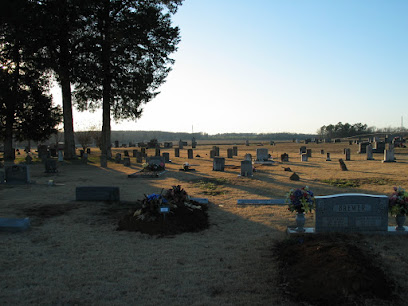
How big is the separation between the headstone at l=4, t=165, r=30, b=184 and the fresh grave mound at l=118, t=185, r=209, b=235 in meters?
10.5

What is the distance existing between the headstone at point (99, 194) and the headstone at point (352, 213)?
7669mm

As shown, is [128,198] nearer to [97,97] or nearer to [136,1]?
[97,97]

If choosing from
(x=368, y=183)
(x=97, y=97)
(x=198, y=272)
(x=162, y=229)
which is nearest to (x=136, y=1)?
(x=97, y=97)

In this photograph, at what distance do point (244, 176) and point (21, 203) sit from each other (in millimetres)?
11272

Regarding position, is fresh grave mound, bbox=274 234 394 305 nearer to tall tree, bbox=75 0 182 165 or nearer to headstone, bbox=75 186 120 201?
headstone, bbox=75 186 120 201

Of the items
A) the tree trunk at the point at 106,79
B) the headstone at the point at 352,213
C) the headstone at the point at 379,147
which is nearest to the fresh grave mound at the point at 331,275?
the headstone at the point at 352,213

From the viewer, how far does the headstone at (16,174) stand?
17.2 metres

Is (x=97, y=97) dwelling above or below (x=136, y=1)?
below

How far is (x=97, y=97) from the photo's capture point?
30.0m

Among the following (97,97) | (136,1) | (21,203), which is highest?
(136,1)

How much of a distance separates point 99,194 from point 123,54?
18.5m

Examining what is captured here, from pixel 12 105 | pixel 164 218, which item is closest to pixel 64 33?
pixel 12 105

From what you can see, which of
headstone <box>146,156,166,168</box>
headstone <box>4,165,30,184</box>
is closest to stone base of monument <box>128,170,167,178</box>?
headstone <box>146,156,166,168</box>

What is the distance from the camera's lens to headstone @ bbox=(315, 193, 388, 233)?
25.7 ft
